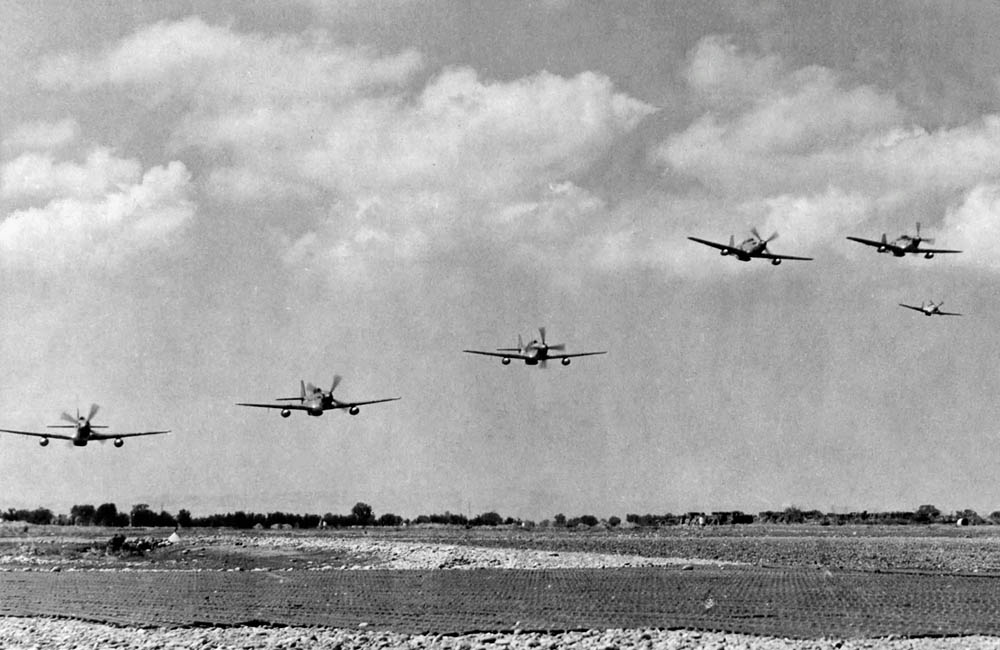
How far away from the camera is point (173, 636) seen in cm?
2445

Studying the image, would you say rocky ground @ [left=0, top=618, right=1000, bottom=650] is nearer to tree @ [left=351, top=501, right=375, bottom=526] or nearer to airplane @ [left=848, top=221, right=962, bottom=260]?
airplane @ [left=848, top=221, right=962, bottom=260]

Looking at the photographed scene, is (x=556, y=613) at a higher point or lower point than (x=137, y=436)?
lower

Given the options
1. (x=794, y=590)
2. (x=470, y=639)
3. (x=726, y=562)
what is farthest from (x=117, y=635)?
(x=726, y=562)

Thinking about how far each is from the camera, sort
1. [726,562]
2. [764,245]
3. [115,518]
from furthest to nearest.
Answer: [115,518]
[764,245]
[726,562]

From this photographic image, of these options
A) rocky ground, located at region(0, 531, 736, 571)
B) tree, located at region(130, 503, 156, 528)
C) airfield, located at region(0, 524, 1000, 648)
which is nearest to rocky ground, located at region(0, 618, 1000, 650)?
airfield, located at region(0, 524, 1000, 648)

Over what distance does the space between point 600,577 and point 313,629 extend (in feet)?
55.0

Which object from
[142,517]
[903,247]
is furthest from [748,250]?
[142,517]

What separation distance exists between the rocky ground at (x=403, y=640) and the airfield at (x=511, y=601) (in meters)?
0.06

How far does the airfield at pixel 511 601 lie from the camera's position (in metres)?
23.4

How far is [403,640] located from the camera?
76.0ft

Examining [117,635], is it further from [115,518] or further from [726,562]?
[115,518]

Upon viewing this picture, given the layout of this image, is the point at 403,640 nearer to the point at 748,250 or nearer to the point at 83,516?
the point at 748,250

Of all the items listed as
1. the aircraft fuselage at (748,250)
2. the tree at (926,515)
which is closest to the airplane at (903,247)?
the aircraft fuselage at (748,250)

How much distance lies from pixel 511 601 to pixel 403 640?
8015 mm
